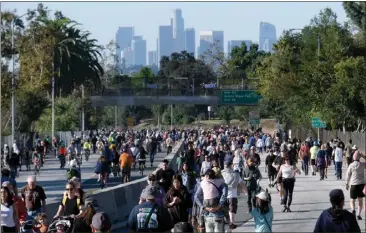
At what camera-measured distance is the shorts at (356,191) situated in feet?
75.0

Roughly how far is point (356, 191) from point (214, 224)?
6.29 metres

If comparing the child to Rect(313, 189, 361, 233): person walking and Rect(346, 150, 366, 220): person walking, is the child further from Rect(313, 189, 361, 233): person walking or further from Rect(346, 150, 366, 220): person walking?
Rect(346, 150, 366, 220): person walking

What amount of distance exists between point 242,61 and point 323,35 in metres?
73.2

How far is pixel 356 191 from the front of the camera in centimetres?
2292

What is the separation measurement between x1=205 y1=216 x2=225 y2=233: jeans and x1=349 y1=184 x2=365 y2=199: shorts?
19.7 ft

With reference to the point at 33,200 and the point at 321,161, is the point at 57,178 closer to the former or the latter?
the point at 321,161

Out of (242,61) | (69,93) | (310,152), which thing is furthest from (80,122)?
(310,152)

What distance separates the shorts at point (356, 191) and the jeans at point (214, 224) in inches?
236

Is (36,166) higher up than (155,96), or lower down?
lower down

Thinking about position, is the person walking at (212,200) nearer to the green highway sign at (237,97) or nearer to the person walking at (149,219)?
the person walking at (149,219)

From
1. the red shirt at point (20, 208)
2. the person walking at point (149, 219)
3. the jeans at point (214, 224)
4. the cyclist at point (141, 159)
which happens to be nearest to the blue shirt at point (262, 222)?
the jeans at point (214, 224)

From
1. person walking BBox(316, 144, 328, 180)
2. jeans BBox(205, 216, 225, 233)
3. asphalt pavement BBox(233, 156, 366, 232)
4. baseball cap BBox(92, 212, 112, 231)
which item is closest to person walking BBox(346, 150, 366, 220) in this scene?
asphalt pavement BBox(233, 156, 366, 232)

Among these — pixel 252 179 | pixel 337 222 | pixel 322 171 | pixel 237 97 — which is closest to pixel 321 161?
pixel 322 171

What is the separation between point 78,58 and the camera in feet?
298
